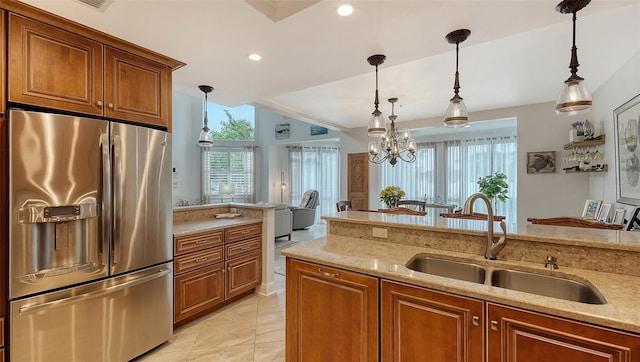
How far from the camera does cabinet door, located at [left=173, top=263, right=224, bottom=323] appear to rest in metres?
2.54

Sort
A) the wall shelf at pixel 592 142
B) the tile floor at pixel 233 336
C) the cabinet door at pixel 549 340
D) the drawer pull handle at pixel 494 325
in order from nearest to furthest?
1. the cabinet door at pixel 549 340
2. the drawer pull handle at pixel 494 325
3. the tile floor at pixel 233 336
4. the wall shelf at pixel 592 142

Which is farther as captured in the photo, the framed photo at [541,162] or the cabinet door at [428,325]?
the framed photo at [541,162]

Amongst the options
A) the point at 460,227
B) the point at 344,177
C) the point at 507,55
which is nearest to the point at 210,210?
the point at 460,227

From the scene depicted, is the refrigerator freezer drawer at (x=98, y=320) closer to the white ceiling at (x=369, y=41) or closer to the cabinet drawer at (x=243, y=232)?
the cabinet drawer at (x=243, y=232)

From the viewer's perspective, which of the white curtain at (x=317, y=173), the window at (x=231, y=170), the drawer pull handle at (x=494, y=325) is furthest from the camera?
the window at (x=231, y=170)

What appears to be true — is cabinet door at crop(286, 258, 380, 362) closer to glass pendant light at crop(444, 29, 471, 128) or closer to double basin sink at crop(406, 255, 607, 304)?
double basin sink at crop(406, 255, 607, 304)

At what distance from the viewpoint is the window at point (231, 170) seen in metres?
9.62

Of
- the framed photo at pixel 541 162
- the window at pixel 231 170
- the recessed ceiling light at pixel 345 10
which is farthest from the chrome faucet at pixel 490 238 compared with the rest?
the window at pixel 231 170

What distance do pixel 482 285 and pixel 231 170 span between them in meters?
9.35

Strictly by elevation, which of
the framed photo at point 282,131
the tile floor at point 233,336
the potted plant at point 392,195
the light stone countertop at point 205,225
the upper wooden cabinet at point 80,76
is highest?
the framed photo at point 282,131

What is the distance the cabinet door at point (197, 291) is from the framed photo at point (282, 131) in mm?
6433

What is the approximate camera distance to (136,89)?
2195 millimetres

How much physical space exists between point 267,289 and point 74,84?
8.77 ft

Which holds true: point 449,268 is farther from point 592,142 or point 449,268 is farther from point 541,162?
point 541,162
